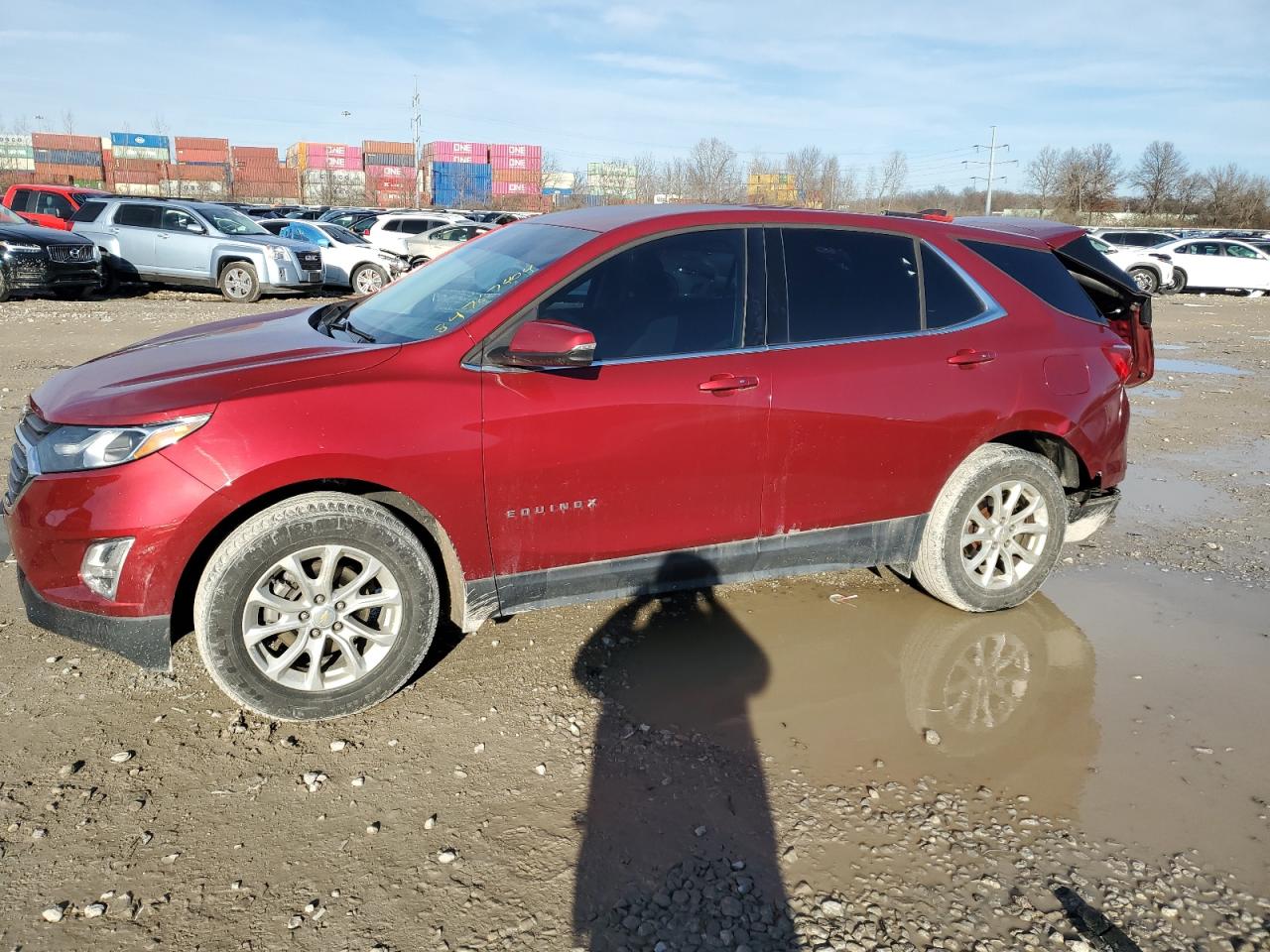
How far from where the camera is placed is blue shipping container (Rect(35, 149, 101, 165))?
74.7m

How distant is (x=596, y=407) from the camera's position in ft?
11.2

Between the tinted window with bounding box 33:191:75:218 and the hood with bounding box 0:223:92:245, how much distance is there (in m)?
4.13

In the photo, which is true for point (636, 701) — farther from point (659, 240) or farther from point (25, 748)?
point (25, 748)

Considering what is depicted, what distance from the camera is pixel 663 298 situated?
3676 millimetres

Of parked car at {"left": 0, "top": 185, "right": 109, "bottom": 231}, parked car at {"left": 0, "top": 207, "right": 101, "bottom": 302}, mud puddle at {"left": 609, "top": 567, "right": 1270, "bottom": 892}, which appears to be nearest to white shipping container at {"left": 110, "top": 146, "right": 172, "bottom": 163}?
parked car at {"left": 0, "top": 185, "right": 109, "bottom": 231}

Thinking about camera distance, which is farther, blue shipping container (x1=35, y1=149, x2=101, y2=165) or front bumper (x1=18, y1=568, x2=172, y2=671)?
blue shipping container (x1=35, y1=149, x2=101, y2=165)

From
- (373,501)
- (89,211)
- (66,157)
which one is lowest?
(373,501)

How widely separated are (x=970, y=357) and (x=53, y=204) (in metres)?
20.7

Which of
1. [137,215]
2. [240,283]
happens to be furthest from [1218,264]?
[137,215]

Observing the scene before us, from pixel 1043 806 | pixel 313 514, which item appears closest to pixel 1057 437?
pixel 1043 806

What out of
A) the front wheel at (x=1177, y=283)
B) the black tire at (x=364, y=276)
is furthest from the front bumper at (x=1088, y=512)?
the front wheel at (x=1177, y=283)

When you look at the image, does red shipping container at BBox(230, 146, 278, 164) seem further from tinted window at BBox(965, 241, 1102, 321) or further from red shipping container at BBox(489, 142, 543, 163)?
tinted window at BBox(965, 241, 1102, 321)

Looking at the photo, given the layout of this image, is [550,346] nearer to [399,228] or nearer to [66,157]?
[399,228]

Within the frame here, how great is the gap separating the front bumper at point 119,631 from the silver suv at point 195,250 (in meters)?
14.1
